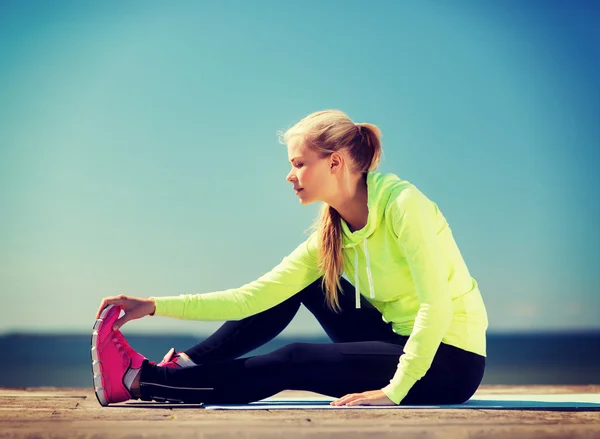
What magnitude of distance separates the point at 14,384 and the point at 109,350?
8671 millimetres

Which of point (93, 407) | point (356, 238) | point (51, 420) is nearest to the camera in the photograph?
point (51, 420)

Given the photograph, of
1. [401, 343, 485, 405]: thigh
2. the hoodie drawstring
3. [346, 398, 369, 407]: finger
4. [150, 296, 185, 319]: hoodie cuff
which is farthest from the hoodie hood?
[150, 296, 185, 319]: hoodie cuff

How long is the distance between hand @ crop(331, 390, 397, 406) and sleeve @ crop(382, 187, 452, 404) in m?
0.02

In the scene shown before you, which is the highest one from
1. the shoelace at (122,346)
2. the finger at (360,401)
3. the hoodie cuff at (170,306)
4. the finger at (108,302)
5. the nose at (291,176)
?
the nose at (291,176)

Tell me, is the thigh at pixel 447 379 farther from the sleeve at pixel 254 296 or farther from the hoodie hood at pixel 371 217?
the sleeve at pixel 254 296

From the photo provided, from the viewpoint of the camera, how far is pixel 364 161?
2.85m

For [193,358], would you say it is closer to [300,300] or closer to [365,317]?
[300,300]

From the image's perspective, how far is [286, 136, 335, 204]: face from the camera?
8.97 ft


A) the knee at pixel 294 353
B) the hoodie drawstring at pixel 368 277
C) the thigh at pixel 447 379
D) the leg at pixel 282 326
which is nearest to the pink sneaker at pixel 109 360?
the leg at pixel 282 326

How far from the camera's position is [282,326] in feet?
9.84

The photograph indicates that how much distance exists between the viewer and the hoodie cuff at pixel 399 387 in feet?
8.08

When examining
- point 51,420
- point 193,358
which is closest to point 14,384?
point 193,358

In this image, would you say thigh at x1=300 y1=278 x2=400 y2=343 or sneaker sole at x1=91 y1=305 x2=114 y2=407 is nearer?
sneaker sole at x1=91 y1=305 x2=114 y2=407

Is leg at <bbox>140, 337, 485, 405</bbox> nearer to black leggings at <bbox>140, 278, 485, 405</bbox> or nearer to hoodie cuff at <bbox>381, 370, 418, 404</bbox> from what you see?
black leggings at <bbox>140, 278, 485, 405</bbox>
